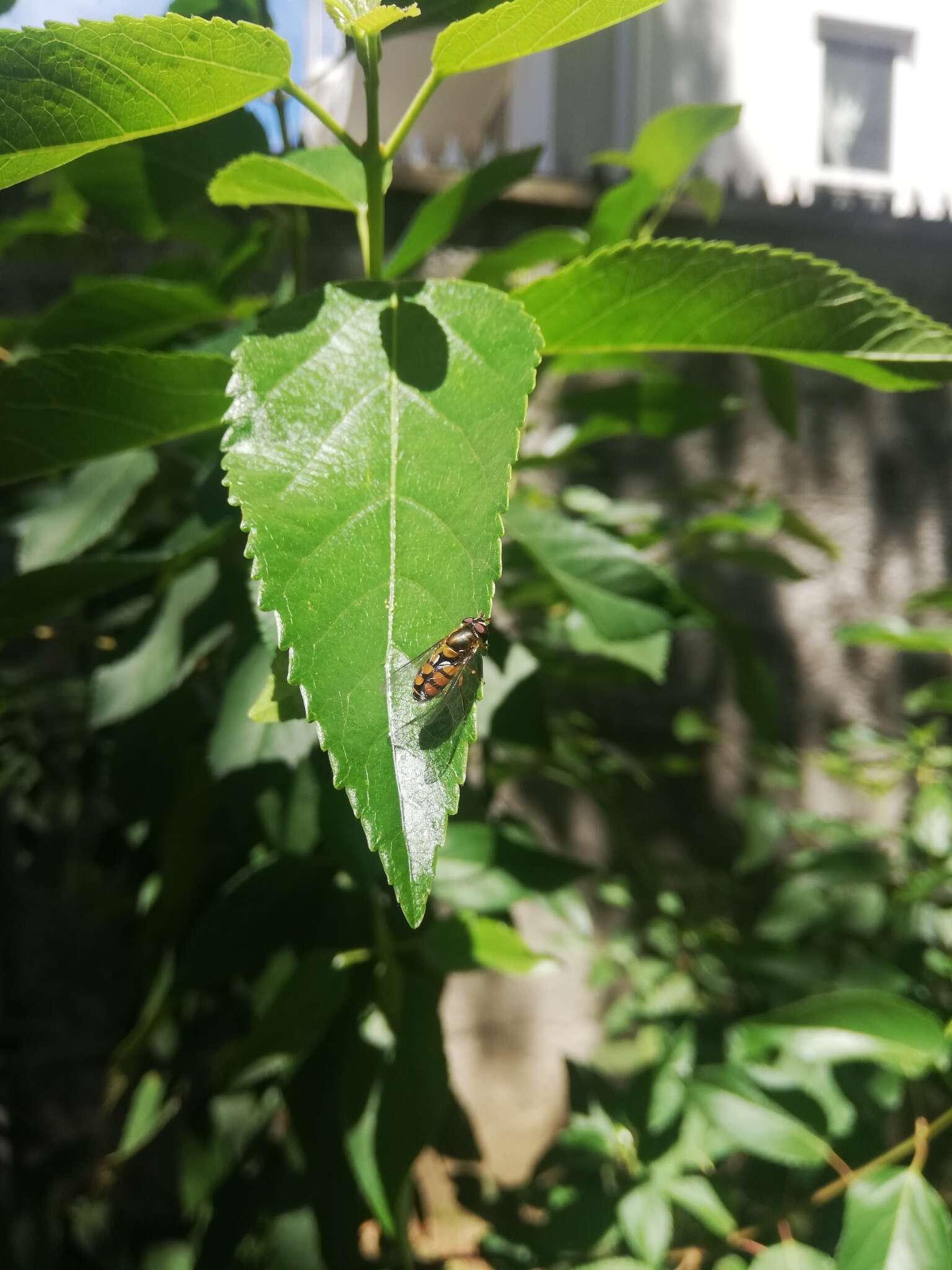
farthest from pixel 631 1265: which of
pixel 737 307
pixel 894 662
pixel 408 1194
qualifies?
pixel 894 662

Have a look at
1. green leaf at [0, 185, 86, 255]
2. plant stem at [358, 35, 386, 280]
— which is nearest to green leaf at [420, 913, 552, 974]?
plant stem at [358, 35, 386, 280]

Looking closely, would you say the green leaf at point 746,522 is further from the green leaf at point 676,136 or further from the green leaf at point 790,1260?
the green leaf at point 790,1260

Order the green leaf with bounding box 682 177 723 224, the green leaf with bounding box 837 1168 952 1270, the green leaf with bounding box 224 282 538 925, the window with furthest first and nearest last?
the window < the green leaf with bounding box 682 177 723 224 < the green leaf with bounding box 837 1168 952 1270 < the green leaf with bounding box 224 282 538 925

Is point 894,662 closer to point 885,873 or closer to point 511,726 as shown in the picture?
point 885,873

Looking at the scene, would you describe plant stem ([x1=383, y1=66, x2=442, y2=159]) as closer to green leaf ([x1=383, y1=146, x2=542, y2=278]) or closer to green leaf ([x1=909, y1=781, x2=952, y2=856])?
green leaf ([x1=383, y1=146, x2=542, y2=278])

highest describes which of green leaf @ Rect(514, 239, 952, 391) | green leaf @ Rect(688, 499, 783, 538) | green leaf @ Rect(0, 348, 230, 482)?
green leaf @ Rect(514, 239, 952, 391)

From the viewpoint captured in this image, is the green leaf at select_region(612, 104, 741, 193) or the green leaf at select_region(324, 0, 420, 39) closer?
the green leaf at select_region(324, 0, 420, 39)

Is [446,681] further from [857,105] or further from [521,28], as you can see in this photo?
[857,105]
